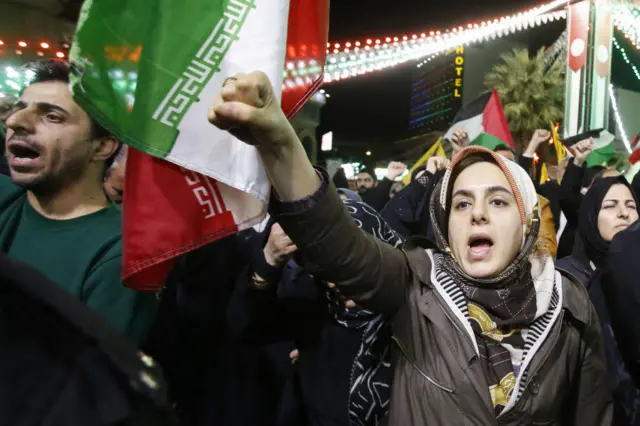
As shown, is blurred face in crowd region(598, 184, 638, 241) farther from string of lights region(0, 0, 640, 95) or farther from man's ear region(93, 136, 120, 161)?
string of lights region(0, 0, 640, 95)

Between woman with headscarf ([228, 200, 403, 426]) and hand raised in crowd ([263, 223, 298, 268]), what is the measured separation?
0.04 m

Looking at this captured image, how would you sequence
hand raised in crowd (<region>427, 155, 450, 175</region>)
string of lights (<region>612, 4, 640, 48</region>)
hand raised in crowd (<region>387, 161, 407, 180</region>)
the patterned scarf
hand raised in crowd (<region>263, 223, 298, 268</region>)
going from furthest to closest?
string of lights (<region>612, 4, 640, 48</region>) → hand raised in crowd (<region>387, 161, 407, 180</region>) → hand raised in crowd (<region>427, 155, 450, 175</region>) → hand raised in crowd (<region>263, 223, 298, 268</region>) → the patterned scarf

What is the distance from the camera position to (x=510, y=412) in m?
1.55

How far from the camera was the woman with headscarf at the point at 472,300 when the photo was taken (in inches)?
51.4

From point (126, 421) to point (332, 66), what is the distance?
8.40m

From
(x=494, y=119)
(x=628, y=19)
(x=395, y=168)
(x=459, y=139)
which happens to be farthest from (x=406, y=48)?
(x=628, y=19)

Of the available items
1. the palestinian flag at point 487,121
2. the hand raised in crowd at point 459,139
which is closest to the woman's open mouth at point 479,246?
the hand raised in crowd at point 459,139

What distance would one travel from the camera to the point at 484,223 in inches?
67.6

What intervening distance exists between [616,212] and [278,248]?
233 centimetres

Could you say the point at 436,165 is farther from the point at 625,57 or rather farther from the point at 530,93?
the point at 625,57

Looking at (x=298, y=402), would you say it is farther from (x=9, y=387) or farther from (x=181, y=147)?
(x=9, y=387)

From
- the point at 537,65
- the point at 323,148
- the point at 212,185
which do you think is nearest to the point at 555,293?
the point at 212,185

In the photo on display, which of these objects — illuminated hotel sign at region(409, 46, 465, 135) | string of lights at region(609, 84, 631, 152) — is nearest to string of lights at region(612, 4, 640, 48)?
string of lights at region(609, 84, 631, 152)

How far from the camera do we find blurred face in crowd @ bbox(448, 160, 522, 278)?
170 cm
